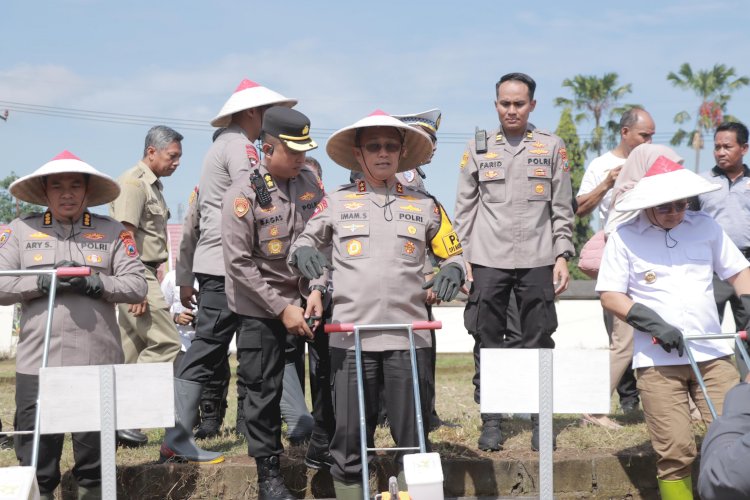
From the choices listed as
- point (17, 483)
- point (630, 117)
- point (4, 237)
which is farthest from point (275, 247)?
point (630, 117)

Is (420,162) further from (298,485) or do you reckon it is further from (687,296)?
(298,485)

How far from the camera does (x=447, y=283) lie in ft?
15.4

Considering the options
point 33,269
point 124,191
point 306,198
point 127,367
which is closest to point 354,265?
point 306,198

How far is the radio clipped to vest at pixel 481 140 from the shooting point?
20.6 ft

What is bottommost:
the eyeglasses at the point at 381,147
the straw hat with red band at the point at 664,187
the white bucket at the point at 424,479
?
the white bucket at the point at 424,479

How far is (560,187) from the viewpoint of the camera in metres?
6.22

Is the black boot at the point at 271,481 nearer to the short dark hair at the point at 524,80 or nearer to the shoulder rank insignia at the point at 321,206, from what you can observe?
the shoulder rank insignia at the point at 321,206

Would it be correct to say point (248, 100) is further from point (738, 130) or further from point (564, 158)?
point (738, 130)

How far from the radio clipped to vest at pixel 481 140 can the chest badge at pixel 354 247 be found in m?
1.69

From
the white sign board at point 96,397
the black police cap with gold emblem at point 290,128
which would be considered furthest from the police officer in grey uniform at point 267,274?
the white sign board at point 96,397

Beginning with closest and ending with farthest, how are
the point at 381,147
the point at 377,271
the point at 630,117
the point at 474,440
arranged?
the point at 377,271, the point at 381,147, the point at 474,440, the point at 630,117

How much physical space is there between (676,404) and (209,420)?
3.25 meters

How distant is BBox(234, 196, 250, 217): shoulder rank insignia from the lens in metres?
5.16

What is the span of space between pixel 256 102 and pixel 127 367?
92.3 inches
